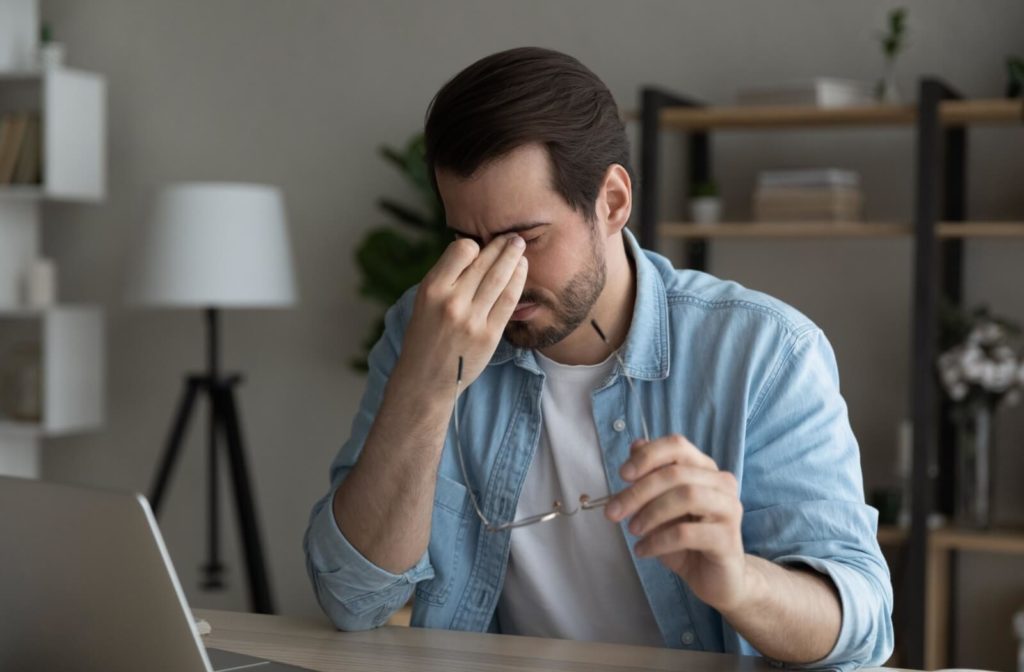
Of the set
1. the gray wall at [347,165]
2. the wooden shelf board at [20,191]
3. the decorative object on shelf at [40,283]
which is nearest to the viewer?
the gray wall at [347,165]

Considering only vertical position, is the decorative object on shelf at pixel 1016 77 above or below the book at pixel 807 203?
above

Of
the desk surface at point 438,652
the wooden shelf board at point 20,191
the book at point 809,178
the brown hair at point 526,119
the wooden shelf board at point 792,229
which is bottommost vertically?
the desk surface at point 438,652

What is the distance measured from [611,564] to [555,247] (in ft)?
1.37

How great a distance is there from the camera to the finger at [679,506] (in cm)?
120

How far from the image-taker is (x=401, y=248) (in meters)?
3.86

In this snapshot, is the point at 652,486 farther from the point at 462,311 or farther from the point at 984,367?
the point at 984,367

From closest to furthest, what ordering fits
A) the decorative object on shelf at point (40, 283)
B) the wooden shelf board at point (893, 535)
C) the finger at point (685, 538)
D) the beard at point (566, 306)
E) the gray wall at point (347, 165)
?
the finger at point (685, 538)
the beard at point (566, 306)
the wooden shelf board at point (893, 535)
the gray wall at point (347, 165)
the decorative object on shelf at point (40, 283)

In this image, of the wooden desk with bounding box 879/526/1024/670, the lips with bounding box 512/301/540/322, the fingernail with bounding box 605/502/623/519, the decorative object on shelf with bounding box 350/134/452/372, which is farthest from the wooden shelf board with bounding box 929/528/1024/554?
the fingernail with bounding box 605/502/623/519

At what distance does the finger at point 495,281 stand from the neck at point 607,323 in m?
0.22

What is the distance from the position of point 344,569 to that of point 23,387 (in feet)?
10.2

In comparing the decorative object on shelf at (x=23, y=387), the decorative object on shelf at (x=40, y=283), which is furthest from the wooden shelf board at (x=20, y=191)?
the decorative object on shelf at (x=23, y=387)

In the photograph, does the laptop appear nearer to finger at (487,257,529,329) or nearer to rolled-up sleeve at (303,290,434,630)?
rolled-up sleeve at (303,290,434,630)

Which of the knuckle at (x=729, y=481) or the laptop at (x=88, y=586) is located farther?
the knuckle at (x=729, y=481)

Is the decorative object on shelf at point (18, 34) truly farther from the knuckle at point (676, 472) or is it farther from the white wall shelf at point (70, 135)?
the knuckle at point (676, 472)
